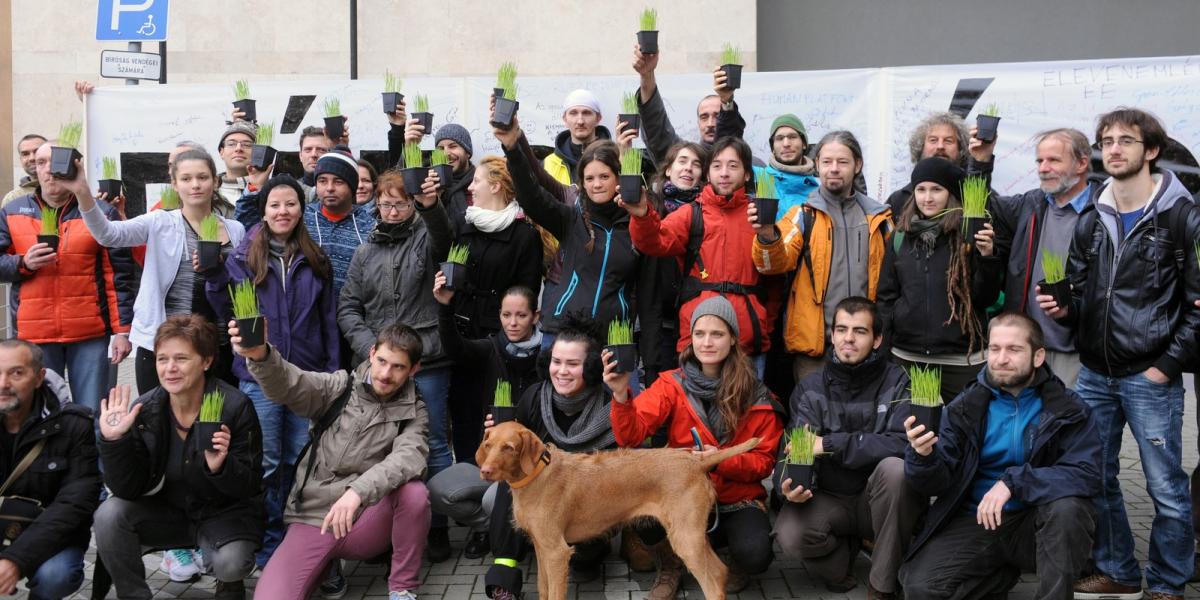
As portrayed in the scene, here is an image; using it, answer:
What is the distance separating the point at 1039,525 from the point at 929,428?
662mm

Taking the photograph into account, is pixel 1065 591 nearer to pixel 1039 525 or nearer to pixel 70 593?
pixel 1039 525

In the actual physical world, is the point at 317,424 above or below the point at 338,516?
above

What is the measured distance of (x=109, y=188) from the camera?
661cm

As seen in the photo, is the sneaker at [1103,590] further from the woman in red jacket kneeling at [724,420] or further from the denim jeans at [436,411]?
the denim jeans at [436,411]

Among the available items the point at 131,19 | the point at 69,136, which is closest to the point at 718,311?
the point at 69,136

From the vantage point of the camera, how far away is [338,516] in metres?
4.67

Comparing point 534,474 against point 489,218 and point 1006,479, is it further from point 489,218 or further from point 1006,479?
point 1006,479

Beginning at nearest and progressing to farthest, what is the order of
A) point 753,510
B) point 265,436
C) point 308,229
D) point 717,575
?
1. point 717,575
2. point 753,510
3. point 265,436
4. point 308,229

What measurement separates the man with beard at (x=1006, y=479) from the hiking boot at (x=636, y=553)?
4.31 feet

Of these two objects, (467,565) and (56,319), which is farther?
(56,319)

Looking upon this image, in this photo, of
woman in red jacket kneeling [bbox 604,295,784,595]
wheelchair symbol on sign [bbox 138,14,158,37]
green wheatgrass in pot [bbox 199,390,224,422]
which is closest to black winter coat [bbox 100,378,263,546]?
green wheatgrass in pot [bbox 199,390,224,422]

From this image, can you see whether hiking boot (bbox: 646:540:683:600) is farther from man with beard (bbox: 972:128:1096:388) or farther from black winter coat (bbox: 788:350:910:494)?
man with beard (bbox: 972:128:1096:388)

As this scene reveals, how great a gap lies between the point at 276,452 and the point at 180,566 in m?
0.74

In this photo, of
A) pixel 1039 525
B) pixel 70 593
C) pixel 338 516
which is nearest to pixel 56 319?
pixel 70 593
